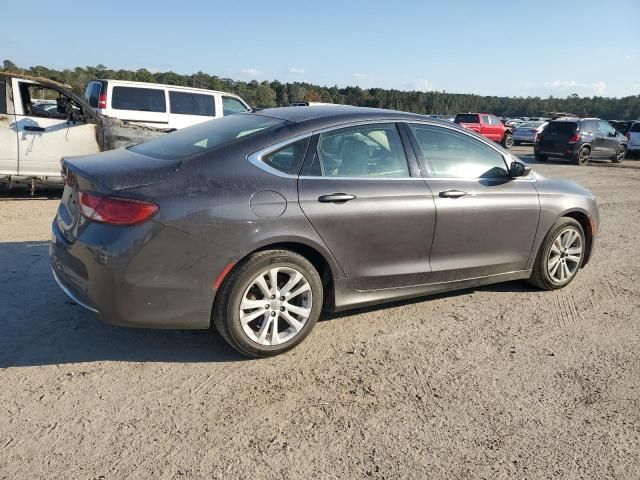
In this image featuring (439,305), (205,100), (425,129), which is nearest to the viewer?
(425,129)

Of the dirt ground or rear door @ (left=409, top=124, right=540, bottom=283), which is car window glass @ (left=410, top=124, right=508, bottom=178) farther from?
the dirt ground

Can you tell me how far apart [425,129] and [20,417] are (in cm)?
334

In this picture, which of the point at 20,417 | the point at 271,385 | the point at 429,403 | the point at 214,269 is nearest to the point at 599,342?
the point at 429,403

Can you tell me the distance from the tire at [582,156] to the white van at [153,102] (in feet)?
39.6

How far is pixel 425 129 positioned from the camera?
4.11 meters

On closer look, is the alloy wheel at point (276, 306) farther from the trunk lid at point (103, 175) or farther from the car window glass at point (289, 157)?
the trunk lid at point (103, 175)

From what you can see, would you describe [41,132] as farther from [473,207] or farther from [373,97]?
[373,97]

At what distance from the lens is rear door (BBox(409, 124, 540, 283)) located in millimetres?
4055

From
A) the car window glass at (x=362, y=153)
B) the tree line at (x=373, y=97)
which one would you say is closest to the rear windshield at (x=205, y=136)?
the car window glass at (x=362, y=153)

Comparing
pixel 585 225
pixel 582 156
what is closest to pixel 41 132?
pixel 585 225

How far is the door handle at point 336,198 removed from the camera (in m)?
3.47

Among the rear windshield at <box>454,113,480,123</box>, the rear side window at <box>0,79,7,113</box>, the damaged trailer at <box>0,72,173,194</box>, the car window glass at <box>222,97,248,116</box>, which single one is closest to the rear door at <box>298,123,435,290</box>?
the damaged trailer at <box>0,72,173,194</box>

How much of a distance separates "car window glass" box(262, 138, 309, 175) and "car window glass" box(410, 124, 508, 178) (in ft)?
3.40

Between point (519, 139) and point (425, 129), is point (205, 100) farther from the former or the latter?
point (519, 139)
